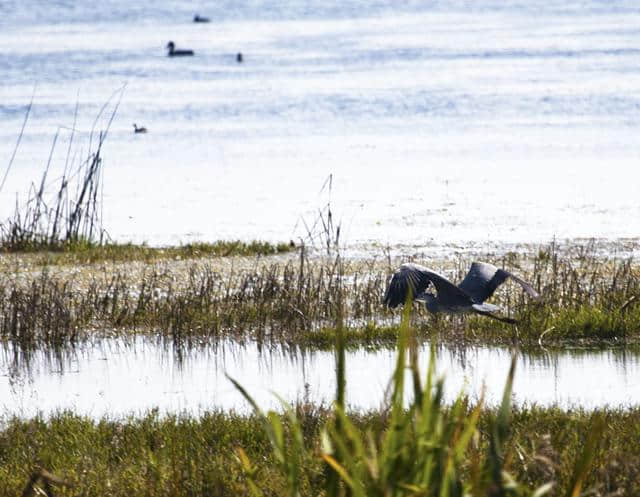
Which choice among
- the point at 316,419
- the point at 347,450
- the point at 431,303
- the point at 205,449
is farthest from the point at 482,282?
the point at 347,450

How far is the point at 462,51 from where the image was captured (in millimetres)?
55469

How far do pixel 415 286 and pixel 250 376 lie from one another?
57.1 inches

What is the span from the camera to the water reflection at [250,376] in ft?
31.0

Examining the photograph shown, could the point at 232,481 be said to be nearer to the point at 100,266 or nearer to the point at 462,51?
the point at 100,266

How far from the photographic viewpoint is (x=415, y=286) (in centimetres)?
1006

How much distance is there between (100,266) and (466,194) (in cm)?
842

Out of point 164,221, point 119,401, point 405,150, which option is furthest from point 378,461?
point 405,150

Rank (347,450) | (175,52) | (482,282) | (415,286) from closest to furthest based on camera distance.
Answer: (347,450)
(415,286)
(482,282)
(175,52)

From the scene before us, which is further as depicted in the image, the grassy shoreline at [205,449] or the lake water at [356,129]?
the lake water at [356,129]

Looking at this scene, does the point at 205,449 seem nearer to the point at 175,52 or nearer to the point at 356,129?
the point at 356,129

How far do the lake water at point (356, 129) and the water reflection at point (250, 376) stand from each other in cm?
625

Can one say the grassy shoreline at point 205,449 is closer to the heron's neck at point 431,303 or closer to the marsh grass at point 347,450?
the marsh grass at point 347,450

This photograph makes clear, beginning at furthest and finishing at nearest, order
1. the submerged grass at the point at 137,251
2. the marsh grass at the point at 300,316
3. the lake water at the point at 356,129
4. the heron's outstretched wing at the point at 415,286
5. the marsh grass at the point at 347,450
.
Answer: the lake water at the point at 356,129
the submerged grass at the point at 137,251
the marsh grass at the point at 300,316
the heron's outstretched wing at the point at 415,286
the marsh grass at the point at 347,450

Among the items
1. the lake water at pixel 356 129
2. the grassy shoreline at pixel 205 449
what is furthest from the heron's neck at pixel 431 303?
the lake water at pixel 356 129
